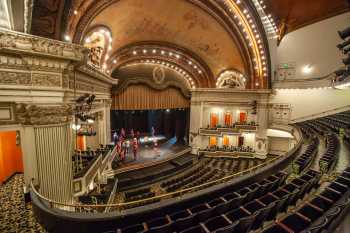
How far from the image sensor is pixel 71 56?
5.20 meters

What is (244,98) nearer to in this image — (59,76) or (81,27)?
(81,27)

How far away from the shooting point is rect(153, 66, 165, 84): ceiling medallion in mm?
16430

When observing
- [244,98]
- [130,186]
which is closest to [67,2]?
[130,186]

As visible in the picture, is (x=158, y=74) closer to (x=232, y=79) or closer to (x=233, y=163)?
(x=232, y=79)

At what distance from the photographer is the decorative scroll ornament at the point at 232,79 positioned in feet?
56.6

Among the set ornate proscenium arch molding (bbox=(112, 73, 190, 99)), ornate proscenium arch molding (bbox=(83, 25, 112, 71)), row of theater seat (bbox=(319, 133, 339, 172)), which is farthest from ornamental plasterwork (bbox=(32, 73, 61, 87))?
ornate proscenium arch molding (bbox=(112, 73, 190, 99))

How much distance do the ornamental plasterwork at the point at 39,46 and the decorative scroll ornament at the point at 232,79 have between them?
46.6 ft

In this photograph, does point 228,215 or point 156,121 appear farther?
point 156,121

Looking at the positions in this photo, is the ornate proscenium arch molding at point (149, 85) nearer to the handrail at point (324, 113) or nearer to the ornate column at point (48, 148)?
the ornate column at point (48, 148)

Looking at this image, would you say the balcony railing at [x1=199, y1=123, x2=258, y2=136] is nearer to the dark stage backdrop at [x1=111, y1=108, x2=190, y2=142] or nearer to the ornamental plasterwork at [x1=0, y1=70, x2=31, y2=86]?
the dark stage backdrop at [x1=111, y1=108, x2=190, y2=142]

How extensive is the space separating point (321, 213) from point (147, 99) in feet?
47.8

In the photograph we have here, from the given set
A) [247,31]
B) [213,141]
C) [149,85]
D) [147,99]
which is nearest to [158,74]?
[149,85]

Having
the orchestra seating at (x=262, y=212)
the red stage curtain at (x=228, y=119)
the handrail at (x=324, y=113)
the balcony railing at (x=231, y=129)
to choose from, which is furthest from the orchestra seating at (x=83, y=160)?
the handrail at (x=324, y=113)

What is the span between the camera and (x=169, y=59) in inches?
640
